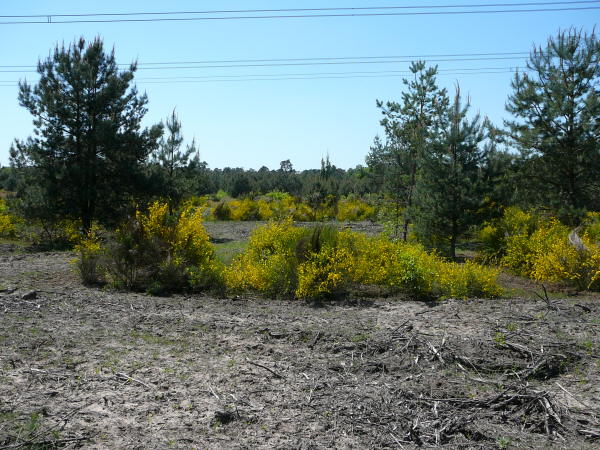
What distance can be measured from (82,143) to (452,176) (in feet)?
37.4

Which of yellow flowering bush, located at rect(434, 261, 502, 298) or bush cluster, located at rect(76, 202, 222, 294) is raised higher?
bush cluster, located at rect(76, 202, 222, 294)

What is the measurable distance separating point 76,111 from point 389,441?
15665 mm

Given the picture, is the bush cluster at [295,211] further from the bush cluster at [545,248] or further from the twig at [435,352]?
the twig at [435,352]

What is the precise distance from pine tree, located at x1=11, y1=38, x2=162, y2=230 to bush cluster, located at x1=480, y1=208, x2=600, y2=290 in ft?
35.5

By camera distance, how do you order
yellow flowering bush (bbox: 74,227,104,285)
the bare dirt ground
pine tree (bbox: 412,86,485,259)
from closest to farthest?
1. the bare dirt ground
2. yellow flowering bush (bbox: 74,227,104,285)
3. pine tree (bbox: 412,86,485,259)

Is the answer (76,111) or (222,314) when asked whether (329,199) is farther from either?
(222,314)

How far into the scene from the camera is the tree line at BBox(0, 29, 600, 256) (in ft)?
42.7

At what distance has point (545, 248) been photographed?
11102 millimetres

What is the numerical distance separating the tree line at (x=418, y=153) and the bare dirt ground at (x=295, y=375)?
17.6 feet

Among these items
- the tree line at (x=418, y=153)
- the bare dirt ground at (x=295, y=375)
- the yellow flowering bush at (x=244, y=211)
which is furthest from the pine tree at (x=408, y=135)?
the yellow flowering bush at (x=244, y=211)

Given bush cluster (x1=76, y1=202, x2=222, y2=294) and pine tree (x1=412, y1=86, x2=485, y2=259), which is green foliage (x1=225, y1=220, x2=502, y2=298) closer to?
bush cluster (x1=76, y1=202, x2=222, y2=294)

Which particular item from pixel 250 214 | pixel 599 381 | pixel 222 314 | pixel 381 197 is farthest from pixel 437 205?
pixel 250 214

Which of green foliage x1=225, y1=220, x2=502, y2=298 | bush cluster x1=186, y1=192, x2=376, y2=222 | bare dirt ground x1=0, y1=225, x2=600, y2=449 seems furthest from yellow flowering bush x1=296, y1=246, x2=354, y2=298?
bush cluster x1=186, y1=192, x2=376, y2=222

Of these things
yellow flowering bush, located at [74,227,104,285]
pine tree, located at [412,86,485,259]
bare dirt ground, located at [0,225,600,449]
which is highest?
pine tree, located at [412,86,485,259]
